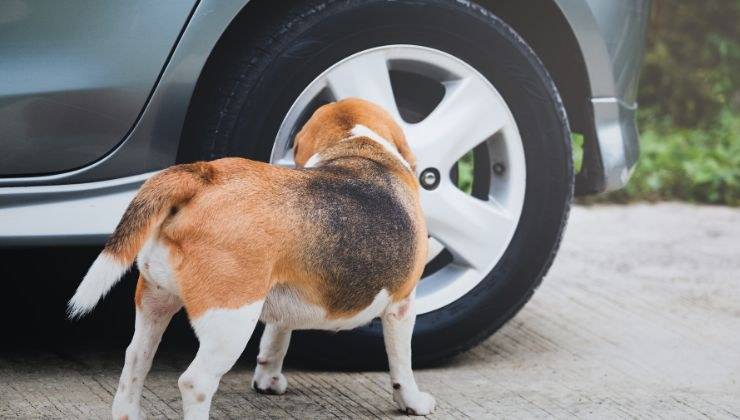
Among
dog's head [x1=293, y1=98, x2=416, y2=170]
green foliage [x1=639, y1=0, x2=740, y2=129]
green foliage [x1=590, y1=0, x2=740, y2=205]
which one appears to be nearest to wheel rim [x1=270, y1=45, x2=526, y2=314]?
dog's head [x1=293, y1=98, x2=416, y2=170]

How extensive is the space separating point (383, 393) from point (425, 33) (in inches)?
41.8

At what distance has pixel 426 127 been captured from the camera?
3.49 meters

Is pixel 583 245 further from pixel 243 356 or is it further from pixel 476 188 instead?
pixel 243 356

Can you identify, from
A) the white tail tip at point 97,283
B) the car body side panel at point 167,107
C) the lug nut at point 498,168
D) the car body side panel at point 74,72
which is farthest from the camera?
the lug nut at point 498,168

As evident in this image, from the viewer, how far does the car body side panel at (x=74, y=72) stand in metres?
3.00

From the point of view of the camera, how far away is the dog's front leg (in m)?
3.04

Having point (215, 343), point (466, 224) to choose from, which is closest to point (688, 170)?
point (466, 224)

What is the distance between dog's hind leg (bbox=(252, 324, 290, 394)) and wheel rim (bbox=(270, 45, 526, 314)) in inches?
18.5

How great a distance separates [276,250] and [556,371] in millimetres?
1255

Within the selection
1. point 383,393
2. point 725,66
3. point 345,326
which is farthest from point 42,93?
point 725,66

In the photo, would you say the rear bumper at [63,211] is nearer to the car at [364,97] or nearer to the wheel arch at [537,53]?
the car at [364,97]

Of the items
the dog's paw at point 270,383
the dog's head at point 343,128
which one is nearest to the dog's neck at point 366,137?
the dog's head at point 343,128

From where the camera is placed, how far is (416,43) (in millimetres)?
3420

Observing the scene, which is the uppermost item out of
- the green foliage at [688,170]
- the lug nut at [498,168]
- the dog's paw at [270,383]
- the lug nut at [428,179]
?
the lug nut at [498,168]
